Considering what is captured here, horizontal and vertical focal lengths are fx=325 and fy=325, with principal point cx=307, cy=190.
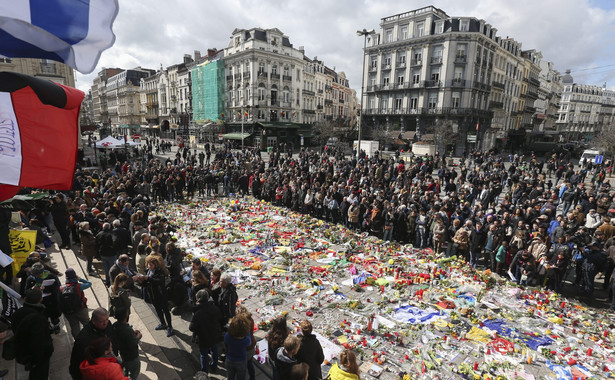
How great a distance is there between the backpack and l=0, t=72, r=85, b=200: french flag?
8.17 feet

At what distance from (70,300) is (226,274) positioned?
244 centimetres

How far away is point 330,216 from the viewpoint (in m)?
15.1

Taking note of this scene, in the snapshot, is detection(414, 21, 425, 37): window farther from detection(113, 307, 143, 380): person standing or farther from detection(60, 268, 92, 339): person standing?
detection(113, 307, 143, 380): person standing

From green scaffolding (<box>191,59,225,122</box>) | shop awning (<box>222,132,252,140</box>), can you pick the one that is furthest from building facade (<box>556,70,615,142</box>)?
green scaffolding (<box>191,59,225,122</box>)

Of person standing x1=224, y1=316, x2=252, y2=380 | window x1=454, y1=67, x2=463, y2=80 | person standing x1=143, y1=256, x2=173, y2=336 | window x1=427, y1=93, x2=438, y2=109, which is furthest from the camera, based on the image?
window x1=427, y1=93, x2=438, y2=109

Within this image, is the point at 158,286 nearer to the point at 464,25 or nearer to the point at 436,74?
the point at 436,74

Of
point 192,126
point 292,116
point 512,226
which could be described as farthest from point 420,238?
point 192,126

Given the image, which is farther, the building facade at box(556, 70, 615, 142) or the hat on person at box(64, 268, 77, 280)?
the building facade at box(556, 70, 615, 142)

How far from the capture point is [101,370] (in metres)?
3.32

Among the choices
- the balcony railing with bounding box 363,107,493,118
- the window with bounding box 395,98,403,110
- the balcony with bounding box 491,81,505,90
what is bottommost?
the balcony railing with bounding box 363,107,493,118

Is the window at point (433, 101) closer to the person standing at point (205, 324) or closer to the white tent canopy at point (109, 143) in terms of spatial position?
the white tent canopy at point (109, 143)

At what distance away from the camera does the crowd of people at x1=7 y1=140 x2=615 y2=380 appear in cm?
436

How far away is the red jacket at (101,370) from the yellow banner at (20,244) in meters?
4.89

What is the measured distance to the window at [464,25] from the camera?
138 ft
